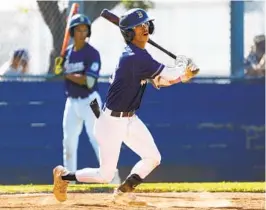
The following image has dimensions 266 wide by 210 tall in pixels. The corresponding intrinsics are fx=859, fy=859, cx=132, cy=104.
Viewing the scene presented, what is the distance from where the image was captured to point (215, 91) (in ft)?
39.6

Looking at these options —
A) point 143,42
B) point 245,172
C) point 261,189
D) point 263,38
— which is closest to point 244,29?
point 263,38

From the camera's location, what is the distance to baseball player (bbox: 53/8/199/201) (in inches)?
263

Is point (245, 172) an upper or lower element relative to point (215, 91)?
lower

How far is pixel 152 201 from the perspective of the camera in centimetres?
756

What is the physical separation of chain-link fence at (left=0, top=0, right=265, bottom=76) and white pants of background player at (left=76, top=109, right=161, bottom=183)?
480 centimetres

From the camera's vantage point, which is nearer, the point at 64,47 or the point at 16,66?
the point at 64,47

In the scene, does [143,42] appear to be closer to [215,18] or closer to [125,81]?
[125,81]

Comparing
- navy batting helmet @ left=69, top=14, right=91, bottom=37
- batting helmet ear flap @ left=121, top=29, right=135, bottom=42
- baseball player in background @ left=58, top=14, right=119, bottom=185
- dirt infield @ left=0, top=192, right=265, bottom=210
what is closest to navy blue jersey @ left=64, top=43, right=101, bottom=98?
baseball player in background @ left=58, top=14, right=119, bottom=185

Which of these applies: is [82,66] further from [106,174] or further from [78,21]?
[106,174]

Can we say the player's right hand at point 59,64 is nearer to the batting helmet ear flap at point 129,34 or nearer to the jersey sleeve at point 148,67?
the batting helmet ear flap at point 129,34

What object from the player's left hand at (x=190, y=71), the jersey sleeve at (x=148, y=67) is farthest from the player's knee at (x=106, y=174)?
the player's left hand at (x=190, y=71)

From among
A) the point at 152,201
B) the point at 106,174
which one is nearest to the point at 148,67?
the point at 106,174

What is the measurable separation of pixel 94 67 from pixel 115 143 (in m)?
3.46

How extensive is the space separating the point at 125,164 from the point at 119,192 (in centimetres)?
500
